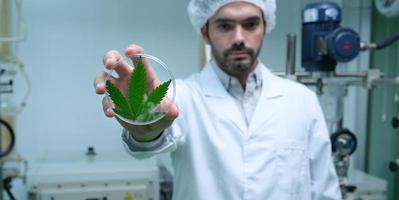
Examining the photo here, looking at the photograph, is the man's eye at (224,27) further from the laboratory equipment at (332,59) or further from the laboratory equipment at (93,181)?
the laboratory equipment at (93,181)

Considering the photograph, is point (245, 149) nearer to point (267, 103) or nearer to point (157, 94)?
point (267, 103)

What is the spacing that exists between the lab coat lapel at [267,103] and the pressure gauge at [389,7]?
0.98 m

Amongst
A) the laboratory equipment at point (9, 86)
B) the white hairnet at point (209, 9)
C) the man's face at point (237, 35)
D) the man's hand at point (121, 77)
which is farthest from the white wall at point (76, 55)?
the man's hand at point (121, 77)

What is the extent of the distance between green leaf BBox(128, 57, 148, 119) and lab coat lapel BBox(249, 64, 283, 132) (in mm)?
669

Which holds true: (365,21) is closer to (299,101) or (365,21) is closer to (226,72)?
(299,101)

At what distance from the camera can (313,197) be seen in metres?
1.27

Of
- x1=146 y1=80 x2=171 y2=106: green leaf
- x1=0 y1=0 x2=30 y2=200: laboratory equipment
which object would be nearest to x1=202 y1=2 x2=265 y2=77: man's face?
x1=146 y1=80 x2=171 y2=106: green leaf

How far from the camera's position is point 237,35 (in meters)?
1.15

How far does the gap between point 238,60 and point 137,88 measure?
0.67m

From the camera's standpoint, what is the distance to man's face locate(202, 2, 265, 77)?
116 cm

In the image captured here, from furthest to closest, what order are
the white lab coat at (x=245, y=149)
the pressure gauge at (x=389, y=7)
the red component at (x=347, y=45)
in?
the pressure gauge at (x=389, y=7), the red component at (x=347, y=45), the white lab coat at (x=245, y=149)

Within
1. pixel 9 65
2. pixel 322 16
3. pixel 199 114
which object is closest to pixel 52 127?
pixel 9 65

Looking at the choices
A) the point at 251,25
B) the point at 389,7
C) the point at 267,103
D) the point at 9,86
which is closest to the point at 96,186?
the point at 9,86

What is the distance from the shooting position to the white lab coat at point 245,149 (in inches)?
44.6
